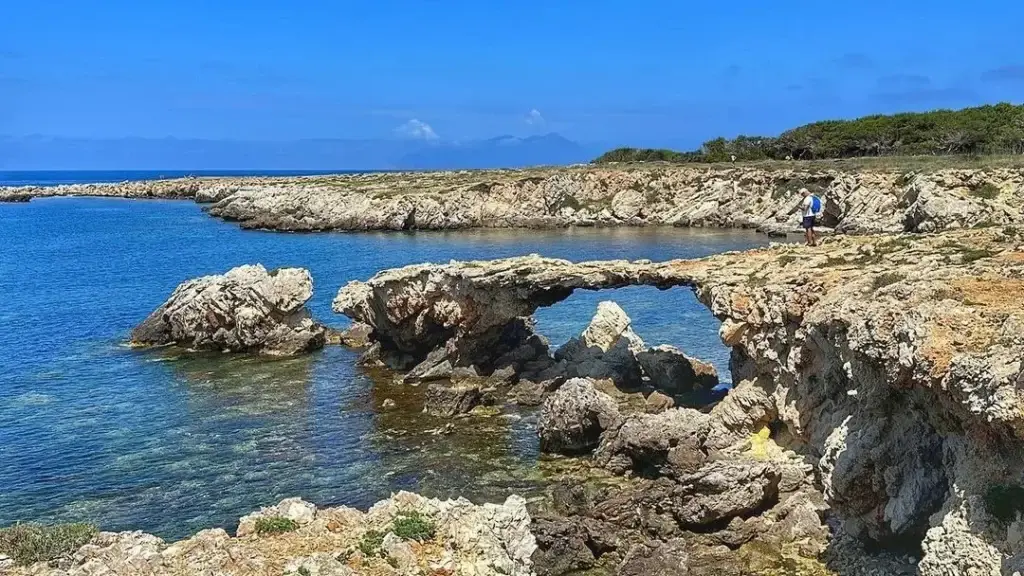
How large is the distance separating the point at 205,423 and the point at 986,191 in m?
62.5

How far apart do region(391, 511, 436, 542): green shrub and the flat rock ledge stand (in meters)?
6.27

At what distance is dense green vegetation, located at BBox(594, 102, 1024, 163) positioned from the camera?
102750 millimetres

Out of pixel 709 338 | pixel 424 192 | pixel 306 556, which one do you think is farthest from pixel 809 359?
pixel 424 192

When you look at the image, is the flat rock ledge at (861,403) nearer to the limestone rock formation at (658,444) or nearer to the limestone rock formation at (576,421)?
the limestone rock formation at (658,444)

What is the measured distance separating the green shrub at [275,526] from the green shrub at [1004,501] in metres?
12.3

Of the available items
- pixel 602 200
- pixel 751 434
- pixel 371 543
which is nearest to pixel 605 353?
pixel 751 434

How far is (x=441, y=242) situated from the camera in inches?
3688

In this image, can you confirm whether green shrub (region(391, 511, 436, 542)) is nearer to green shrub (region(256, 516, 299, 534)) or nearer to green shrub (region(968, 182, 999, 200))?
green shrub (region(256, 516, 299, 534))

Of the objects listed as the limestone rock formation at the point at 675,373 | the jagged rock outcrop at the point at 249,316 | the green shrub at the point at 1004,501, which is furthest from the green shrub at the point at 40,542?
the jagged rock outcrop at the point at 249,316

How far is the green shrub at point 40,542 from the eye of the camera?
47.1 feet

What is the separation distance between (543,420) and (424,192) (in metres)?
94.5

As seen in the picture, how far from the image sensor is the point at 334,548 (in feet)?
46.7

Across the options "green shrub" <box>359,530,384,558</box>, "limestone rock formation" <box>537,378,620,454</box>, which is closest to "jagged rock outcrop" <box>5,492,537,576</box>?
"green shrub" <box>359,530,384,558</box>

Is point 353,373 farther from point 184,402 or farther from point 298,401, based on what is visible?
point 184,402
